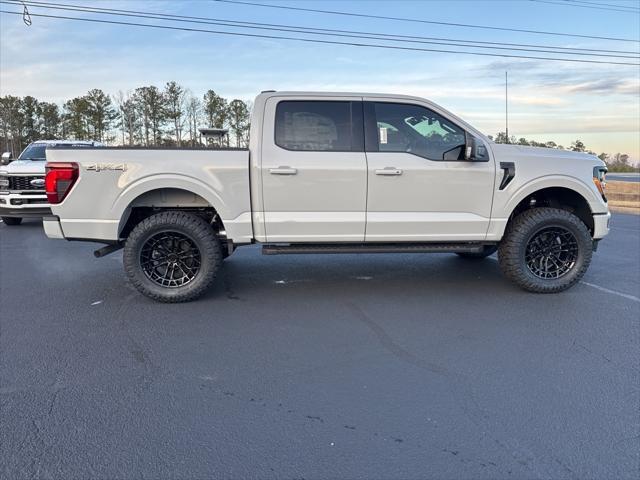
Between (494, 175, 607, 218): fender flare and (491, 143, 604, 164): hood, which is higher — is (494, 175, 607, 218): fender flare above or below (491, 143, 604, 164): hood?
below

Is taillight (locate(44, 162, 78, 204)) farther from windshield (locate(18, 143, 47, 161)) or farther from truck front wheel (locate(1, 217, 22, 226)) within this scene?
truck front wheel (locate(1, 217, 22, 226))

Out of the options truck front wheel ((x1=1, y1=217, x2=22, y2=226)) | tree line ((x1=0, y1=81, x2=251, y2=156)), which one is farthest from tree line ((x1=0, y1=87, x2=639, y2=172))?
truck front wheel ((x1=1, y1=217, x2=22, y2=226))

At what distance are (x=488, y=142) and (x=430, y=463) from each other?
3.74 m

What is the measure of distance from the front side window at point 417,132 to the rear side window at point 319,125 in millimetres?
273

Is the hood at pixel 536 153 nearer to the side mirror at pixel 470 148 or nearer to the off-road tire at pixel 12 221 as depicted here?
the side mirror at pixel 470 148

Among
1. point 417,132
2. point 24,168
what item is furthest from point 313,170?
point 24,168

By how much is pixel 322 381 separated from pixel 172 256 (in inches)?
99.9

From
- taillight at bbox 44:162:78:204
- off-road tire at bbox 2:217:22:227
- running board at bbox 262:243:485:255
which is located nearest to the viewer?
taillight at bbox 44:162:78:204

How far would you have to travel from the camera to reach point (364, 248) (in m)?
5.23

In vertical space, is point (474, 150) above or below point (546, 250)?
above

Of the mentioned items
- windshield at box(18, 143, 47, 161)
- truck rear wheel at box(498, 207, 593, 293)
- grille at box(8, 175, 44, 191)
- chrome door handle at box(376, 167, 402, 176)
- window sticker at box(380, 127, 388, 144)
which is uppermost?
windshield at box(18, 143, 47, 161)

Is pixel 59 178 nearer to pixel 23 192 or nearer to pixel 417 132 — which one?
pixel 417 132

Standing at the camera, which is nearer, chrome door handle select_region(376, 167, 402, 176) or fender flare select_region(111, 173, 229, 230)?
fender flare select_region(111, 173, 229, 230)

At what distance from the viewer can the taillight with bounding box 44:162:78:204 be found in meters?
4.71
